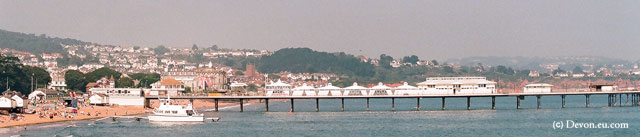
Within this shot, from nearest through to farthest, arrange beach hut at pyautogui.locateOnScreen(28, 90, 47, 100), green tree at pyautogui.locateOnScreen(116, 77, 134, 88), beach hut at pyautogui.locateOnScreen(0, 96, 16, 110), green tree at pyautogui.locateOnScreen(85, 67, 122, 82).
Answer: beach hut at pyautogui.locateOnScreen(0, 96, 16, 110) < beach hut at pyautogui.locateOnScreen(28, 90, 47, 100) < green tree at pyautogui.locateOnScreen(116, 77, 134, 88) < green tree at pyautogui.locateOnScreen(85, 67, 122, 82)

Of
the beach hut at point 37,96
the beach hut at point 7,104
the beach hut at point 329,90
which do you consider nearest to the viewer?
the beach hut at point 7,104

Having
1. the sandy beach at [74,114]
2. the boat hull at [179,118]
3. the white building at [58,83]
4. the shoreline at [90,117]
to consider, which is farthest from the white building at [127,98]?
the white building at [58,83]

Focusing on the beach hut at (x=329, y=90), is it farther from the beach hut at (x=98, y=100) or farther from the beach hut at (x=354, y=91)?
the beach hut at (x=98, y=100)

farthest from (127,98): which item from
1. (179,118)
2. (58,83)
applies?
(58,83)

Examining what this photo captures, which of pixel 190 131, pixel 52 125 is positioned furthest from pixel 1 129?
pixel 190 131

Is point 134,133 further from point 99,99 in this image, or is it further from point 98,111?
point 99,99

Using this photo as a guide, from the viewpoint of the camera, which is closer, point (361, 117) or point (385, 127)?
point (385, 127)

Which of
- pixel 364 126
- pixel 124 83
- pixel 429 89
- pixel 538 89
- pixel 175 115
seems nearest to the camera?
pixel 364 126

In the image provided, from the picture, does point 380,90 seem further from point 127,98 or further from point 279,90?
point 127,98

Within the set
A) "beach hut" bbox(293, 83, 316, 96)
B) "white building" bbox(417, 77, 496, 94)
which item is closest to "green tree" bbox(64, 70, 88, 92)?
"beach hut" bbox(293, 83, 316, 96)

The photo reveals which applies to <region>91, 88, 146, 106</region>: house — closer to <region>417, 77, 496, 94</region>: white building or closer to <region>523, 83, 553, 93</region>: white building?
<region>417, 77, 496, 94</region>: white building

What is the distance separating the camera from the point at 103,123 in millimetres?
94188

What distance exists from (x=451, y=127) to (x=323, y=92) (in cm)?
3851

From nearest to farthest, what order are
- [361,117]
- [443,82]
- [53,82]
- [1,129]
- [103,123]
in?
[1,129]
[103,123]
[361,117]
[443,82]
[53,82]
